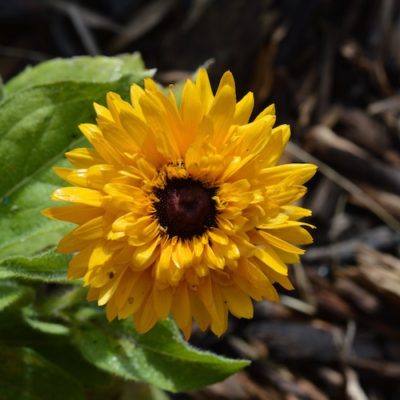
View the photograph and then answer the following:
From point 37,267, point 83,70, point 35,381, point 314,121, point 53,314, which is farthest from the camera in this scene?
point 314,121

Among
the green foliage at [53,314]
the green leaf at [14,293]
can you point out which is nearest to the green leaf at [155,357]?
the green foliage at [53,314]

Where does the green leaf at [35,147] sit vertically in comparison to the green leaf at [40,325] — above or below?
above

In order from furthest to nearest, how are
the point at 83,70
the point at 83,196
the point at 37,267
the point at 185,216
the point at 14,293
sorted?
1. the point at 83,70
2. the point at 14,293
3. the point at 37,267
4. the point at 185,216
5. the point at 83,196

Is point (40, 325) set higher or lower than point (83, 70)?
lower

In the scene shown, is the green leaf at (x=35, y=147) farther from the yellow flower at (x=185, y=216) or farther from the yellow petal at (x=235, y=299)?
the yellow petal at (x=235, y=299)

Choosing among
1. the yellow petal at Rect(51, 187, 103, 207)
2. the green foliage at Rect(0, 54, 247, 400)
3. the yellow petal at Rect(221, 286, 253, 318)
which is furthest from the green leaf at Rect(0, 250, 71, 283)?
the yellow petal at Rect(221, 286, 253, 318)

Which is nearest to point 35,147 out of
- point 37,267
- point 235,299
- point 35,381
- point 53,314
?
point 37,267

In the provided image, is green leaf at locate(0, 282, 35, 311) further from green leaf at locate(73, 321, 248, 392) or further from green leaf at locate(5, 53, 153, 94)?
green leaf at locate(5, 53, 153, 94)

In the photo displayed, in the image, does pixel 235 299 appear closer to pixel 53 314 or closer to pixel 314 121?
pixel 53 314
